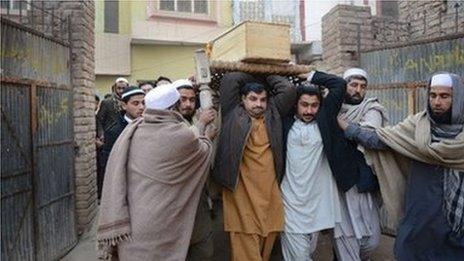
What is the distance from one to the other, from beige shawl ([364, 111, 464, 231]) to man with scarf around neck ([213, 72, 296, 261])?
748 mm

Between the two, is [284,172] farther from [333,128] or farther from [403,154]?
[403,154]

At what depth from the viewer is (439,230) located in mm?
2955

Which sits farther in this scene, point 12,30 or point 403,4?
point 403,4

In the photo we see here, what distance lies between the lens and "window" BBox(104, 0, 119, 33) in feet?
46.3

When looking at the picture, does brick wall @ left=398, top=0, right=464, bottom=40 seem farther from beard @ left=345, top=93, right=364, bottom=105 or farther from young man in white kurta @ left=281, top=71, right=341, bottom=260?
young man in white kurta @ left=281, top=71, right=341, bottom=260

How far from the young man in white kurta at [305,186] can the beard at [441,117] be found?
2.80 ft

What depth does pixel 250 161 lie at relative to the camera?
3467 mm

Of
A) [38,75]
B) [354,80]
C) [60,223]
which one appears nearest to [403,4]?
[354,80]

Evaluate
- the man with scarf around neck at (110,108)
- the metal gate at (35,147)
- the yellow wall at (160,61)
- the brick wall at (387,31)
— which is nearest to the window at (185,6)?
the yellow wall at (160,61)

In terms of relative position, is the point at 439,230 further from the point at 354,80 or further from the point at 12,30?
the point at 12,30

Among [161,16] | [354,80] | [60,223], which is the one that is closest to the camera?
[354,80]

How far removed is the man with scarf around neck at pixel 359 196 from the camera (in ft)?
11.8

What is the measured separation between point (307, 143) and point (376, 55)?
249 centimetres

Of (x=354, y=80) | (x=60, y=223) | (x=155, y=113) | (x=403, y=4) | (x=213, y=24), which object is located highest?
(x=213, y=24)
